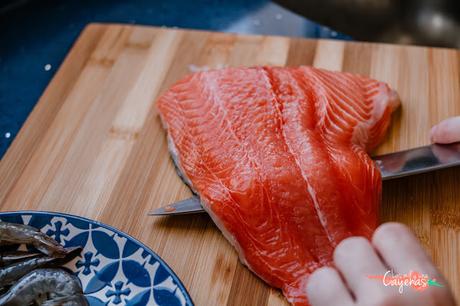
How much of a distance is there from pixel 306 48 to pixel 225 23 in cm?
86

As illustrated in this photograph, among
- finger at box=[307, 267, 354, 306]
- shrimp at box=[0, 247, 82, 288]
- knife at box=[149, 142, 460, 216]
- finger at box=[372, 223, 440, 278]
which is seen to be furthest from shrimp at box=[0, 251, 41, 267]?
finger at box=[372, 223, 440, 278]

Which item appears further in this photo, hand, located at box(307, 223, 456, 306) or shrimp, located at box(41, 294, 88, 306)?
shrimp, located at box(41, 294, 88, 306)

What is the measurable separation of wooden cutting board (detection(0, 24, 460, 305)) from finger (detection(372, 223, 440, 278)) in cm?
41

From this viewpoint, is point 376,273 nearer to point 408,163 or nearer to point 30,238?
point 408,163

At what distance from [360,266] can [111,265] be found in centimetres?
90

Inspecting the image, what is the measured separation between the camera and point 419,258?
1.60 meters

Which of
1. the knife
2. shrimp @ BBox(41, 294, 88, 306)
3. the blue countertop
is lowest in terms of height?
the blue countertop

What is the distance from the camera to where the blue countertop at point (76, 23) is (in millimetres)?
3184

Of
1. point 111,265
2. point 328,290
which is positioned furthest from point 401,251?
point 111,265

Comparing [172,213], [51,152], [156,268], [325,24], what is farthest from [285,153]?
[325,24]

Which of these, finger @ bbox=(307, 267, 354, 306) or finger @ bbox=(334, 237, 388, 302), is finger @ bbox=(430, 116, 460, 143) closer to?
finger @ bbox=(334, 237, 388, 302)

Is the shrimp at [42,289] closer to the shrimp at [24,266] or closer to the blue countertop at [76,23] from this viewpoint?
the shrimp at [24,266]

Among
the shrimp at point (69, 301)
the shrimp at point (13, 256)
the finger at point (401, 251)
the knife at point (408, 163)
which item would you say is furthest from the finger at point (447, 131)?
the shrimp at point (13, 256)

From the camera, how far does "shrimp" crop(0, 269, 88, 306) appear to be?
186 centimetres
